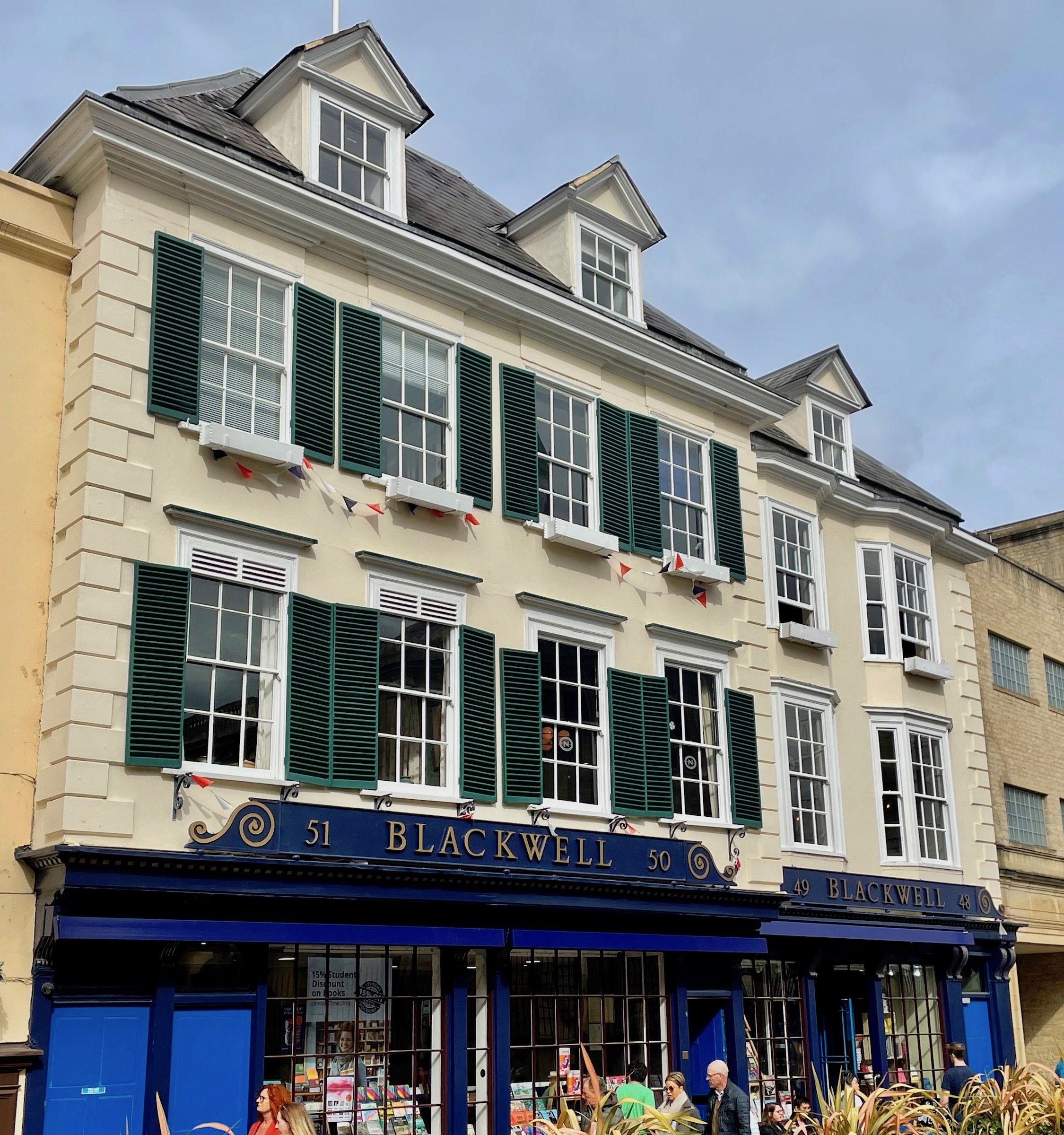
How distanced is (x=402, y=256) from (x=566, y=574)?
4299mm

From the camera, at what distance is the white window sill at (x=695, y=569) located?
18.0 m

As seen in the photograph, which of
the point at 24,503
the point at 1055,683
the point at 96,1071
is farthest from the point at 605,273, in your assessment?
the point at 1055,683

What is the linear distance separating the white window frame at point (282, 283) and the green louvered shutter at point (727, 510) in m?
6.96

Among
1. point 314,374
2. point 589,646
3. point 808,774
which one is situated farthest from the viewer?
point 808,774

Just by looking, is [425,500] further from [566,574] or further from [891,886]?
[891,886]

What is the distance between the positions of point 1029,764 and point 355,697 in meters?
16.6

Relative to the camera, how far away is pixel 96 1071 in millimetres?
11898

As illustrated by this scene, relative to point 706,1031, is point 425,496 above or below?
above

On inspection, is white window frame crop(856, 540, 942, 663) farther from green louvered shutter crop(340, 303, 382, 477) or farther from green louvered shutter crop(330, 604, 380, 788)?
green louvered shutter crop(330, 604, 380, 788)

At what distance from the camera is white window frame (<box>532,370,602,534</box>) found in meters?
17.4

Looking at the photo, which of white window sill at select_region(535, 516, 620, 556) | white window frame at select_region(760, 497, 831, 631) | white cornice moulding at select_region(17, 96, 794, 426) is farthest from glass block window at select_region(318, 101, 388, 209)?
white window frame at select_region(760, 497, 831, 631)

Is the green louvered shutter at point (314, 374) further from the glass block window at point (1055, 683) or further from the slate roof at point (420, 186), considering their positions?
the glass block window at point (1055, 683)

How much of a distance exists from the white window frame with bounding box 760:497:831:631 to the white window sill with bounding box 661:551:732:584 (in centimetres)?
152

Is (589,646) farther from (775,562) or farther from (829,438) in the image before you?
(829,438)
